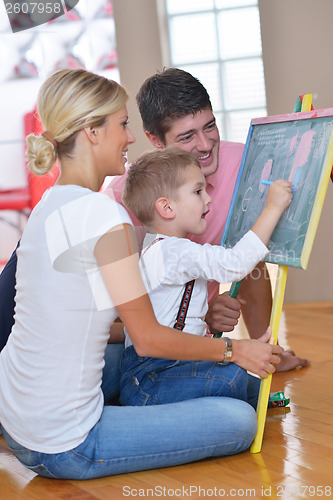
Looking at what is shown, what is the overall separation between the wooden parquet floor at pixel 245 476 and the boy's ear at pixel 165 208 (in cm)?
64

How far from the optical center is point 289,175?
1712 mm

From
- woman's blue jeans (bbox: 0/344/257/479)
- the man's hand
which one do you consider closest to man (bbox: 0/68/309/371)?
the man's hand

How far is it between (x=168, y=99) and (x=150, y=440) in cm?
119

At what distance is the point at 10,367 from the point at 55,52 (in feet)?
12.1

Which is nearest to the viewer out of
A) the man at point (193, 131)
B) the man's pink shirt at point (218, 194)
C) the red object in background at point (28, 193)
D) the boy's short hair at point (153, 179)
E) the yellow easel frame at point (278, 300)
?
the yellow easel frame at point (278, 300)

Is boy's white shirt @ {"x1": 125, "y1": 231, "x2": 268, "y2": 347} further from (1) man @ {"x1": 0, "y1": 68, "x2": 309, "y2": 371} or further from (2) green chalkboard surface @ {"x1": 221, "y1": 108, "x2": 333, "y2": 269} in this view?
(1) man @ {"x1": 0, "y1": 68, "x2": 309, "y2": 371}

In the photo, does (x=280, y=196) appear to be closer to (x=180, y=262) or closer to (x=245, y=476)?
(x=180, y=262)

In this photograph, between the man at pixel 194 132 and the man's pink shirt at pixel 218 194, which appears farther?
the man's pink shirt at pixel 218 194

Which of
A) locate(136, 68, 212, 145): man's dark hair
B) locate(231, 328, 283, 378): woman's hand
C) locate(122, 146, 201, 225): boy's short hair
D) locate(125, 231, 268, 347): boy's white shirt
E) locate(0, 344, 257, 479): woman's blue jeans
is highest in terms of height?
locate(136, 68, 212, 145): man's dark hair

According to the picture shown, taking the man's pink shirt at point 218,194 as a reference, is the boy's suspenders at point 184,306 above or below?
below

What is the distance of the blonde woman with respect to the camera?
144 centimetres

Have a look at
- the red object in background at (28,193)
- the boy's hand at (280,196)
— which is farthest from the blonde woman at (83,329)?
the red object in background at (28,193)

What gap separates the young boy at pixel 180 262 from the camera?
5.35ft

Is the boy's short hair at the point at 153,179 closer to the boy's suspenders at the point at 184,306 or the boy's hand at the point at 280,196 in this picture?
the boy's suspenders at the point at 184,306
